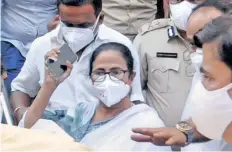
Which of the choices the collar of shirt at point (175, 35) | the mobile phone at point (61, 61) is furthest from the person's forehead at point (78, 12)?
the collar of shirt at point (175, 35)

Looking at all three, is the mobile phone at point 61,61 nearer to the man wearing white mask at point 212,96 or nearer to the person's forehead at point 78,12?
the person's forehead at point 78,12

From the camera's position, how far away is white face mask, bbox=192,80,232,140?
2.22 metres

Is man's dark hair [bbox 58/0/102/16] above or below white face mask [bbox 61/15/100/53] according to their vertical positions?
above

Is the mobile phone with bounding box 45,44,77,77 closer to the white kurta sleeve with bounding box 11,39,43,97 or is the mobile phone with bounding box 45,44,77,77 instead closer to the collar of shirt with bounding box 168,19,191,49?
the white kurta sleeve with bounding box 11,39,43,97

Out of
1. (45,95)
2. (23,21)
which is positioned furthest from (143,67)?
(23,21)

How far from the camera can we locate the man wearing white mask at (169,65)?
3.37 m

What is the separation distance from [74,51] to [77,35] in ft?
0.33

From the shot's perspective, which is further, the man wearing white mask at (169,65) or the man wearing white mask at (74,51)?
the man wearing white mask at (169,65)

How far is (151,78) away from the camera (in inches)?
136

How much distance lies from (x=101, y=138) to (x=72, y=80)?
1.66 ft

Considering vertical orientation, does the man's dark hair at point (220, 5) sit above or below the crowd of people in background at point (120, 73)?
above

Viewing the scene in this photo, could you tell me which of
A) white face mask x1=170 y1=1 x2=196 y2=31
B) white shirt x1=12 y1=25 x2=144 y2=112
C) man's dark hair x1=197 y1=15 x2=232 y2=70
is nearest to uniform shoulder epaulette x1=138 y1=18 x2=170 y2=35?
white face mask x1=170 y1=1 x2=196 y2=31

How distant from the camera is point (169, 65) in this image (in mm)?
3404

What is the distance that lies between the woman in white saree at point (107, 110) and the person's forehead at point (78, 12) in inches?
11.8
